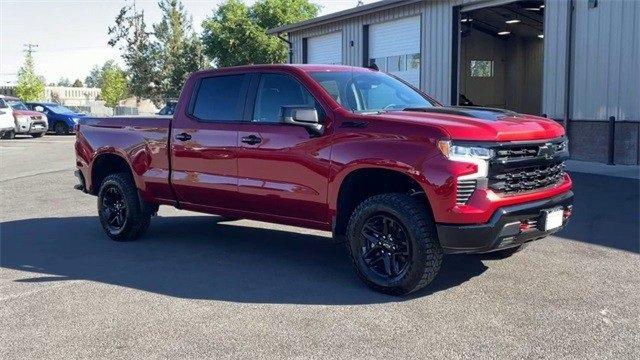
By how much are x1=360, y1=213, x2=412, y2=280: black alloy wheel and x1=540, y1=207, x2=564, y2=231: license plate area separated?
42.5 inches

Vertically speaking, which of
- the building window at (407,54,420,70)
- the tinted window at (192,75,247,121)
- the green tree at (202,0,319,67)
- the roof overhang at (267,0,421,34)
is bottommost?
the tinted window at (192,75,247,121)

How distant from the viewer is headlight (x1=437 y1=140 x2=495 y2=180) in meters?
4.90

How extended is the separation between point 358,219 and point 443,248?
75 cm

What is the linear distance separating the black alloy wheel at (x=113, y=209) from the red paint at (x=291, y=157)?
39 cm

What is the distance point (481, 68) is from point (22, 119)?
65.2 ft

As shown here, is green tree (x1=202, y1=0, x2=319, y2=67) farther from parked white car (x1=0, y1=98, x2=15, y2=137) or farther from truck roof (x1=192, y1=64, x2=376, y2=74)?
truck roof (x1=192, y1=64, x2=376, y2=74)

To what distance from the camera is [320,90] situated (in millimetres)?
5895

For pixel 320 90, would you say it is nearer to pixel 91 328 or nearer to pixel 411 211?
pixel 411 211

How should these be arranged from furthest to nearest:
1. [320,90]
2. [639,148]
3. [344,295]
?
[639,148] < [320,90] < [344,295]

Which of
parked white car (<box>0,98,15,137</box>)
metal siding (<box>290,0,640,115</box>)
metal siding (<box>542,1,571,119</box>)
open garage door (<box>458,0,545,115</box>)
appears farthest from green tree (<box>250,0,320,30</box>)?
metal siding (<box>542,1,571,119</box>)

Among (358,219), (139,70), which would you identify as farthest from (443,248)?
(139,70)

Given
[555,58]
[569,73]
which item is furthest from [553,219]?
[555,58]

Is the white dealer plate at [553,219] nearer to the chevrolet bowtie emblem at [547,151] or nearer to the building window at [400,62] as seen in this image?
the chevrolet bowtie emblem at [547,151]

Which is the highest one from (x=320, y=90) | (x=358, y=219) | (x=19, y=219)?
(x=320, y=90)
